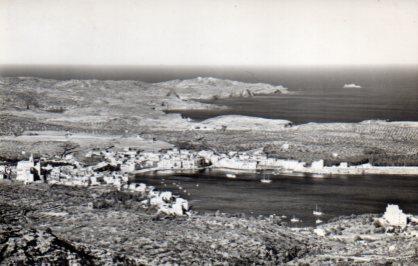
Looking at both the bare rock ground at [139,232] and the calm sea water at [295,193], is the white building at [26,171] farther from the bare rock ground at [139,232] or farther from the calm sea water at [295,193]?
the calm sea water at [295,193]

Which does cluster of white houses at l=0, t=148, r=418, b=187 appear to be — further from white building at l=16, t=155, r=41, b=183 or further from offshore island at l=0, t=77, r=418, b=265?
white building at l=16, t=155, r=41, b=183

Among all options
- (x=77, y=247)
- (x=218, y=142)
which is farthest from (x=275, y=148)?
(x=77, y=247)

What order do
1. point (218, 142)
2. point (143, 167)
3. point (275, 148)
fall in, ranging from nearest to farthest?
point (143, 167) → point (275, 148) → point (218, 142)

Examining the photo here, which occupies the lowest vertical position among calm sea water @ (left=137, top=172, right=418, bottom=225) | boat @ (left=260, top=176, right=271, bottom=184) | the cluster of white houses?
calm sea water @ (left=137, top=172, right=418, bottom=225)

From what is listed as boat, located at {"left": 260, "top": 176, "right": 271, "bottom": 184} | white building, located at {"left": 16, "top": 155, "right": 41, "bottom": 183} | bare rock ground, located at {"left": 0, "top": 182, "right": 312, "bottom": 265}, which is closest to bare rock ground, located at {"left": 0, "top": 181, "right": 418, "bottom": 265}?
bare rock ground, located at {"left": 0, "top": 182, "right": 312, "bottom": 265}

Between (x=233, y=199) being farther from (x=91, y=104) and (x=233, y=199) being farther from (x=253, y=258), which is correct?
(x=91, y=104)

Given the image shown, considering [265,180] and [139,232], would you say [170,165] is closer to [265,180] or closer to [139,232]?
[265,180]

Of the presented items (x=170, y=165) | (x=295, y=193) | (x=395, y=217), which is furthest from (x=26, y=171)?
(x=395, y=217)
